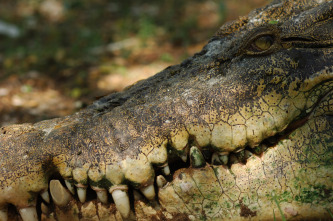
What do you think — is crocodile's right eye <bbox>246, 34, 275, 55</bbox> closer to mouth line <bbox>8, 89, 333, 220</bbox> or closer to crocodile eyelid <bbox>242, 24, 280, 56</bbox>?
crocodile eyelid <bbox>242, 24, 280, 56</bbox>

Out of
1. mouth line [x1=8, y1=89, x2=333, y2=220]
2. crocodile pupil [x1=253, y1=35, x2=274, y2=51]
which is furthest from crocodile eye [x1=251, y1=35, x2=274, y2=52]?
mouth line [x1=8, y1=89, x2=333, y2=220]

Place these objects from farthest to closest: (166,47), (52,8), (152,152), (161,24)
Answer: (52,8)
(161,24)
(166,47)
(152,152)

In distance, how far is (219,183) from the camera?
6.89 ft

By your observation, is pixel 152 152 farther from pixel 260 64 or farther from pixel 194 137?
pixel 260 64

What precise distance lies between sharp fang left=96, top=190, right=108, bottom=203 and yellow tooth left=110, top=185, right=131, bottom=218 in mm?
52

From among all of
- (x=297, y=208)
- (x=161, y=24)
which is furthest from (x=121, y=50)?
(x=297, y=208)

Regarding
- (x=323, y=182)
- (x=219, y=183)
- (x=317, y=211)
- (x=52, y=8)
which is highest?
(x=52, y=8)

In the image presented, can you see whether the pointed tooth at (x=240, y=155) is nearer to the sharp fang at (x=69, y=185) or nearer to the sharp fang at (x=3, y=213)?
the sharp fang at (x=69, y=185)

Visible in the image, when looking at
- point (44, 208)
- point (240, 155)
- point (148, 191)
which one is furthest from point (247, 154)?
point (44, 208)

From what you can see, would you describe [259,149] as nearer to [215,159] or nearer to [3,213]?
[215,159]

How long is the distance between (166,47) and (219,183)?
14.0ft

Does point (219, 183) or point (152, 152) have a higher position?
point (152, 152)

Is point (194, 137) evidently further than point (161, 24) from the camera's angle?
No

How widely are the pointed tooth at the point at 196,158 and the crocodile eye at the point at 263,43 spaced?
0.76 metres
